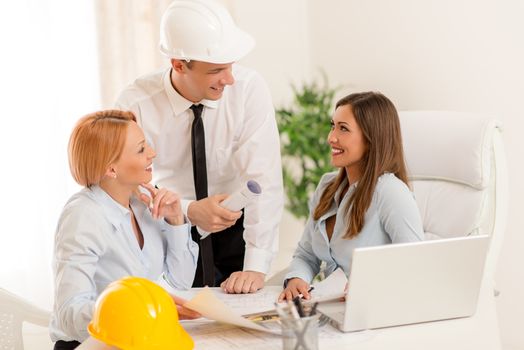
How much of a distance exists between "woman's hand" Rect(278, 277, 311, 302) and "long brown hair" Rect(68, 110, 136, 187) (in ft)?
1.82

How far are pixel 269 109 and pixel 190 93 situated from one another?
28cm

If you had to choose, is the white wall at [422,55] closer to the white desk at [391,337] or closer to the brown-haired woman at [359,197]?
the brown-haired woman at [359,197]

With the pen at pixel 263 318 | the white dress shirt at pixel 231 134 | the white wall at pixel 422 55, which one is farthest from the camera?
the white wall at pixel 422 55

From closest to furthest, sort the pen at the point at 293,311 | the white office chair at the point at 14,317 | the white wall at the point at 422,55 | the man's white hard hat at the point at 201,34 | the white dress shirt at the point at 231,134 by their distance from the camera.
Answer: the pen at the point at 293,311, the man's white hard hat at the point at 201,34, the white office chair at the point at 14,317, the white dress shirt at the point at 231,134, the white wall at the point at 422,55

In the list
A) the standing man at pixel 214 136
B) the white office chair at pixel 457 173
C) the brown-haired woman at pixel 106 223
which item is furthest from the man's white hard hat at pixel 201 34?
the white office chair at pixel 457 173

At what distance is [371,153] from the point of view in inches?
77.4

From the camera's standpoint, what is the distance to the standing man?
6.97ft

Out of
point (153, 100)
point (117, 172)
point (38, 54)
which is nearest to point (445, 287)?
point (117, 172)

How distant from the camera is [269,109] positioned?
2.35 metres

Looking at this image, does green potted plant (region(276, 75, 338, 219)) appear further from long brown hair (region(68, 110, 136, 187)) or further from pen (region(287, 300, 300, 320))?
pen (region(287, 300, 300, 320))

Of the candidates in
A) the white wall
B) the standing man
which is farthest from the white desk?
the white wall

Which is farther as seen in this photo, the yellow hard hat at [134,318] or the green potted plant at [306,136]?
the green potted plant at [306,136]

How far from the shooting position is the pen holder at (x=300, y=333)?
1.28m

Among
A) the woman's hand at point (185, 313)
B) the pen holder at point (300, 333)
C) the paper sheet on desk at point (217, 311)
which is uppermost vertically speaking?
the pen holder at point (300, 333)
